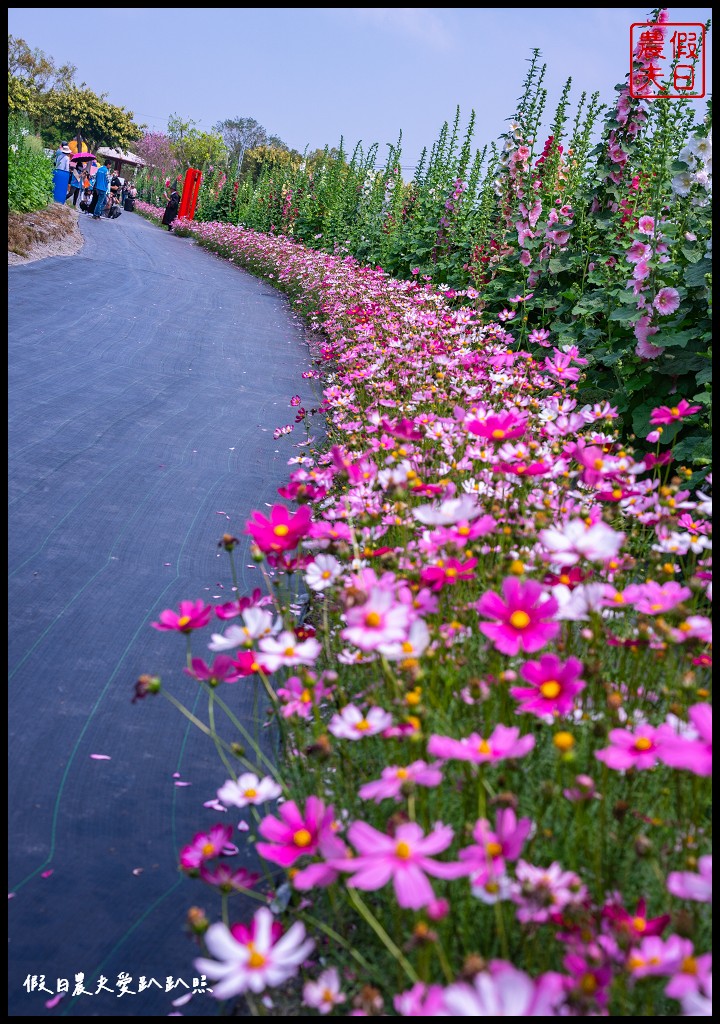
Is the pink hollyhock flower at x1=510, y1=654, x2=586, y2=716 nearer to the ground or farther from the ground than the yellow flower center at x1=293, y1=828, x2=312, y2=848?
farther from the ground

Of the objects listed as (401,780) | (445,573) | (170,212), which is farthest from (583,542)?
(170,212)

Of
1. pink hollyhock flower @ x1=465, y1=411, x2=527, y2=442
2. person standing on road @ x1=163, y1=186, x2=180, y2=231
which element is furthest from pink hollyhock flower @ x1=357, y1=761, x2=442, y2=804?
person standing on road @ x1=163, y1=186, x2=180, y2=231

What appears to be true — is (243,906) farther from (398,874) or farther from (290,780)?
(398,874)

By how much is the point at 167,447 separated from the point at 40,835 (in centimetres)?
280

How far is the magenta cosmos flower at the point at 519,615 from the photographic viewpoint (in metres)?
1.19

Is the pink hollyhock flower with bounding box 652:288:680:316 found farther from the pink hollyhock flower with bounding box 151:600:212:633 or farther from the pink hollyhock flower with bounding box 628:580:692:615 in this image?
the pink hollyhock flower with bounding box 151:600:212:633

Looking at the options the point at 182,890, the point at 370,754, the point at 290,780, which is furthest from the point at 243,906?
the point at 370,754

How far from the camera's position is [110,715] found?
7.12 feet

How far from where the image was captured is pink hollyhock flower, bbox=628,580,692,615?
51.6 inches

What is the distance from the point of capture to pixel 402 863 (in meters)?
0.93

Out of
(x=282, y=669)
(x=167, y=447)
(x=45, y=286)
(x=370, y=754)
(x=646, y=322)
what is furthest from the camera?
(x=45, y=286)

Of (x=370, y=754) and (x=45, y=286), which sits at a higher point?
(x=45, y=286)

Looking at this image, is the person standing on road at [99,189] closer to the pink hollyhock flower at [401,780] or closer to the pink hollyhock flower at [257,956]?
the pink hollyhock flower at [401,780]

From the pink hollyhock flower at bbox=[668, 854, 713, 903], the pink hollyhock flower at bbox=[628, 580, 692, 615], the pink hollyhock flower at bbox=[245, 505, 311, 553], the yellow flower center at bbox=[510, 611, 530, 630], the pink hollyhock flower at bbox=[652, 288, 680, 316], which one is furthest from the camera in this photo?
the pink hollyhock flower at bbox=[652, 288, 680, 316]
